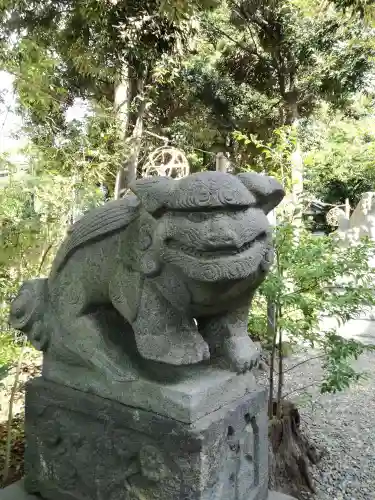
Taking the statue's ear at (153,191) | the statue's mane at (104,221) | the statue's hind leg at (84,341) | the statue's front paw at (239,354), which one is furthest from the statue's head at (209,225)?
the statue's hind leg at (84,341)

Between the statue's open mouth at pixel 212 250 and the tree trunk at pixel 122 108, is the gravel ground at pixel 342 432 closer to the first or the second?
the statue's open mouth at pixel 212 250

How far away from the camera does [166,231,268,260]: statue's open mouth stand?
115cm

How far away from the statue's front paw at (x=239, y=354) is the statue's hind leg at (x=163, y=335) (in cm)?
12

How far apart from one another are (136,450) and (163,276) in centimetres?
53

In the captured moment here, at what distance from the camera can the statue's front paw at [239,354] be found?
4.52 feet

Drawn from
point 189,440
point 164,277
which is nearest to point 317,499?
point 189,440

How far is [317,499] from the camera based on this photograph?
263 centimetres

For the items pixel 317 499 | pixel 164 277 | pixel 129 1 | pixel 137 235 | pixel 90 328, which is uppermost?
pixel 129 1

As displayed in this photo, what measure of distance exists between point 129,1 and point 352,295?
397 cm

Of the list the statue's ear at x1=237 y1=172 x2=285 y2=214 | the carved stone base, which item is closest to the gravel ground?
the carved stone base

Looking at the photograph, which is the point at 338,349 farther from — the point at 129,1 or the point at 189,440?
the point at 129,1

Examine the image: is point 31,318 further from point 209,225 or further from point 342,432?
point 342,432

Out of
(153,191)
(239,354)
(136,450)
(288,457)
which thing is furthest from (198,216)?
(288,457)

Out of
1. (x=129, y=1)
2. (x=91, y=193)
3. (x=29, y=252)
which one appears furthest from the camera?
(x=129, y=1)
